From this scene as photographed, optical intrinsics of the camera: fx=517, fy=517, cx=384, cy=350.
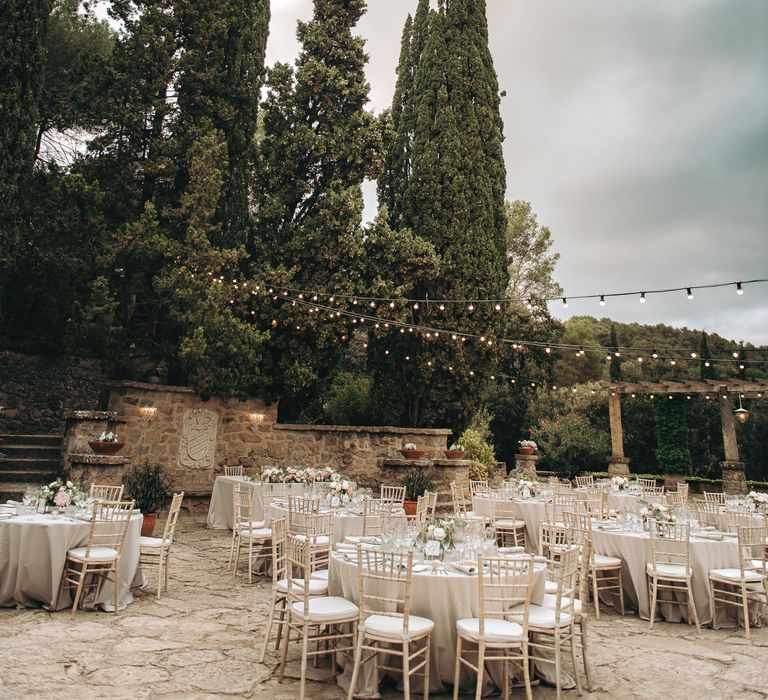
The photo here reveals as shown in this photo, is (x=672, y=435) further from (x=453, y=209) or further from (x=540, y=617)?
(x=540, y=617)

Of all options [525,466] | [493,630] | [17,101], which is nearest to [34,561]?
[493,630]

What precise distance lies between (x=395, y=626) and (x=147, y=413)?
331 inches

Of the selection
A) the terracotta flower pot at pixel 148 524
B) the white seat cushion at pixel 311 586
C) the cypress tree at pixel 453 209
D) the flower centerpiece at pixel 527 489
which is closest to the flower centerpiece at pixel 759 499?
the flower centerpiece at pixel 527 489

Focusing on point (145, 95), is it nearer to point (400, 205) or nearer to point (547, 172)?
point (400, 205)

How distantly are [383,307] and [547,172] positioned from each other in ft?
27.1

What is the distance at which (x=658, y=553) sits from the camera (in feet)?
17.7

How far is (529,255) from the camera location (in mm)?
22859

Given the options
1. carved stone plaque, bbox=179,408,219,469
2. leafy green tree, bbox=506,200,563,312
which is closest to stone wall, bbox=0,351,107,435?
carved stone plaque, bbox=179,408,219,469

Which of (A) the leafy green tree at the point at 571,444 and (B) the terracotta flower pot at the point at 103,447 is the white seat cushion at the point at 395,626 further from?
(A) the leafy green tree at the point at 571,444

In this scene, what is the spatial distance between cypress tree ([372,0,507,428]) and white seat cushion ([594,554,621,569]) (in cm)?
697

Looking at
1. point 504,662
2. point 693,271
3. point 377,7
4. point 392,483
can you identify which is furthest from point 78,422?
point 693,271

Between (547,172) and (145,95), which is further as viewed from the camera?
(547,172)

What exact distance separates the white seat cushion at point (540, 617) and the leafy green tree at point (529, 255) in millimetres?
19353

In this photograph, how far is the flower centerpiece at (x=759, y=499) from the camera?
25.2ft
